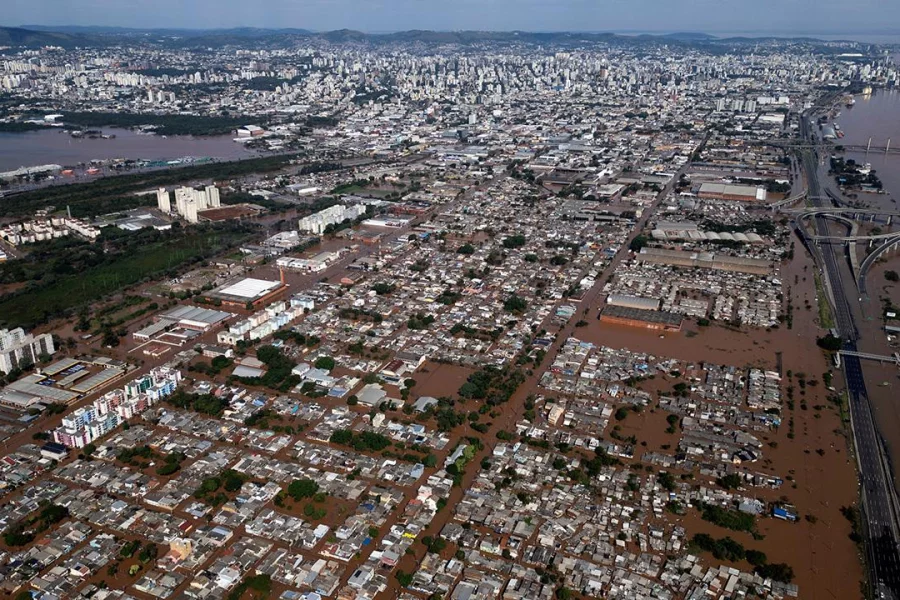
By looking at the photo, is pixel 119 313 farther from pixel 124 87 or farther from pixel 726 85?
pixel 726 85

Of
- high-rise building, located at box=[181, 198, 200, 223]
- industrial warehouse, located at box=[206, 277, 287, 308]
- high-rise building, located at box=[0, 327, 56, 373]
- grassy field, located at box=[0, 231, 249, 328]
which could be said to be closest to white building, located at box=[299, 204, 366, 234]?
grassy field, located at box=[0, 231, 249, 328]

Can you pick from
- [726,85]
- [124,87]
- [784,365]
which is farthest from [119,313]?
[726,85]

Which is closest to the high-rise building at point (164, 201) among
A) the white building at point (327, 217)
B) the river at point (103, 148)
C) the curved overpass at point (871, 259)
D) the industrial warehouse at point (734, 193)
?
the white building at point (327, 217)

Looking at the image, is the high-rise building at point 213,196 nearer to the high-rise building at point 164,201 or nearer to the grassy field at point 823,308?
the high-rise building at point 164,201

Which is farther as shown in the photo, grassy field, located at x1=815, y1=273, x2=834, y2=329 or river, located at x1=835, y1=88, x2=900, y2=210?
river, located at x1=835, y1=88, x2=900, y2=210

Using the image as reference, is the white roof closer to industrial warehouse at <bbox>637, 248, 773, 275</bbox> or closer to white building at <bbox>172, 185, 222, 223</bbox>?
white building at <bbox>172, 185, 222, 223</bbox>

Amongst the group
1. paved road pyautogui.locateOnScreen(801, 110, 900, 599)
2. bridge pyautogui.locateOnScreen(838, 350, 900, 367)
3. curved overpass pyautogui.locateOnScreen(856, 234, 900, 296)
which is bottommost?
paved road pyautogui.locateOnScreen(801, 110, 900, 599)
